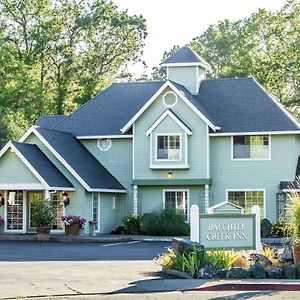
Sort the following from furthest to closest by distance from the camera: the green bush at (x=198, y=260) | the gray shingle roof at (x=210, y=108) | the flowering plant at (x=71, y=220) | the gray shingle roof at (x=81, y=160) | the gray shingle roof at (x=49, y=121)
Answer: the gray shingle roof at (x=49, y=121) → the gray shingle roof at (x=210, y=108) → the gray shingle roof at (x=81, y=160) → the flowering plant at (x=71, y=220) → the green bush at (x=198, y=260)

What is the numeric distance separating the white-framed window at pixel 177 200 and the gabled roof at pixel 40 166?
5471 millimetres

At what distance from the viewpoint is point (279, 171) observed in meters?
42.2

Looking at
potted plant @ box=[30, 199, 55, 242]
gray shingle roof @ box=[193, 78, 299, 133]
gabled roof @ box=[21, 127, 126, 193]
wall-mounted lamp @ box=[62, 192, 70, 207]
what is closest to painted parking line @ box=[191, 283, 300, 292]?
potted plant @ box=[30, 199, 55, 242]

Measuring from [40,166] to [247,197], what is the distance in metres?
10.5

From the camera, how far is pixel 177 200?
4338 centimetres

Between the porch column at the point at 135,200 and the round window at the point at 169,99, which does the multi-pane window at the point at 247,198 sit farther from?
the round window at the point at 169,99

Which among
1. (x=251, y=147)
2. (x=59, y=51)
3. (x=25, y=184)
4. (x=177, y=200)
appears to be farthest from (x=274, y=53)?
(x=25, y=184)

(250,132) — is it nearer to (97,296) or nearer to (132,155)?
(132,155)

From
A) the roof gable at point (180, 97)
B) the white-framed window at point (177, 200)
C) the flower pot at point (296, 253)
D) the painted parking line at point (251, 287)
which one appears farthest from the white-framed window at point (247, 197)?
the painted parking line at point (251, 287)

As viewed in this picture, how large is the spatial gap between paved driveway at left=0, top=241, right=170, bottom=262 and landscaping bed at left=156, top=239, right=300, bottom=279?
4882mm

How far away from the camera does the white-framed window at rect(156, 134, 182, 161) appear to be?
42469 mm

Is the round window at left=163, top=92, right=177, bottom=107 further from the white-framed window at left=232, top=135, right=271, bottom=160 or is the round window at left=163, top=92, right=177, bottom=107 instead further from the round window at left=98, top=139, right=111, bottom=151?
the round window at left=98, top=139, right=111, bottom=151

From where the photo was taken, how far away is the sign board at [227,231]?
22391 millimetres

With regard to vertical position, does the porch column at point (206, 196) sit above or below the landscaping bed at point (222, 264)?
above
